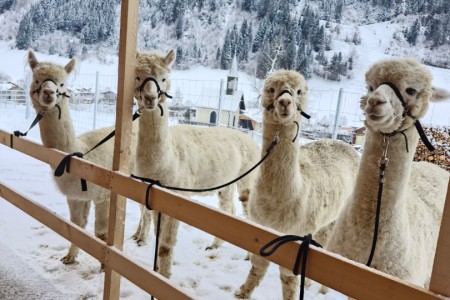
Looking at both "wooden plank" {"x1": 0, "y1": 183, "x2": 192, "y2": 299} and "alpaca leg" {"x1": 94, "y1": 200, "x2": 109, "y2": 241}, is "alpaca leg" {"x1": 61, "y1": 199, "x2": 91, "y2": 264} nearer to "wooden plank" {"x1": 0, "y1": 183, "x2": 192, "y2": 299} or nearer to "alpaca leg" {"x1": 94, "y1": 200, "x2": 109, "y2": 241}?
"alpaca leg" {"x1": 94, "y1": 200, "x2": 109, "y2": 241}

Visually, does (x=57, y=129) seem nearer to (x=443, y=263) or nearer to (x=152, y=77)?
(x=152, y=77)

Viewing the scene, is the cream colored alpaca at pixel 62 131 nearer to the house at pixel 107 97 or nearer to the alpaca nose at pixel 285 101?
the alpaca nose at pixel 285 101

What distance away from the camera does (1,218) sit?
4312 mm

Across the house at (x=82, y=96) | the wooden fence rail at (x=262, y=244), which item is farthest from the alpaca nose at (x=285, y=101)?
the house at (x=82, y=96)

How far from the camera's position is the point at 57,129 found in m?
3.32

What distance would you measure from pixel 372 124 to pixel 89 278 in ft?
8.90

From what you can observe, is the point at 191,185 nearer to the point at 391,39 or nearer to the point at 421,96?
the point at 421,96

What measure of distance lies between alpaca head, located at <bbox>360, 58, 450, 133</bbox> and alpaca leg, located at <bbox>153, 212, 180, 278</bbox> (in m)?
1.96

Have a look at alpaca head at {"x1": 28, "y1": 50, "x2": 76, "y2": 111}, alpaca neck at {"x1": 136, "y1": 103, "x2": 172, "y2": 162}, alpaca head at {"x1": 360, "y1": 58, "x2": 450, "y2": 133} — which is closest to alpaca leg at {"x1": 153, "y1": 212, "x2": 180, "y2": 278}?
alpaca neck at {"x1": 136, "y1": 103, "x2": 172, "y2": 162}

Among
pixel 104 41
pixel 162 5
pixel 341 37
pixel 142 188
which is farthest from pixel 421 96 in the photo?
pixel 162 5

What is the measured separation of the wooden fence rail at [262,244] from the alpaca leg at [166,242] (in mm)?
960

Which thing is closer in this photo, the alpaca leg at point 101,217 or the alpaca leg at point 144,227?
the alpaca leg at point 101,217

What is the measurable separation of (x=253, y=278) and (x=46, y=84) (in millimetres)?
2467

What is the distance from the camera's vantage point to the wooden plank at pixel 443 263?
0.96m
